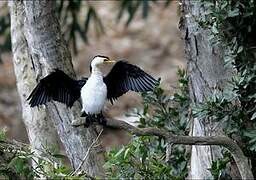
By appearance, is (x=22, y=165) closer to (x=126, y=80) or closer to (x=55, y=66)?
(x=126, y=80)

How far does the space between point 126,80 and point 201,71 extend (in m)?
0.57

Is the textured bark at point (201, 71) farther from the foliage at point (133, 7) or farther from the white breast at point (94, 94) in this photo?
the foliage at point (133, 7)

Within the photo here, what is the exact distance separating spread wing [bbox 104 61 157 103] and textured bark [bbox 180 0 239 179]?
454 millimetres

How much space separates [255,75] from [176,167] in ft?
3.75

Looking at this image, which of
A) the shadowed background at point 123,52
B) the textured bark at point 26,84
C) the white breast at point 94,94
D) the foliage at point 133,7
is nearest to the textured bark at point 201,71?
the white breast at point 94,94

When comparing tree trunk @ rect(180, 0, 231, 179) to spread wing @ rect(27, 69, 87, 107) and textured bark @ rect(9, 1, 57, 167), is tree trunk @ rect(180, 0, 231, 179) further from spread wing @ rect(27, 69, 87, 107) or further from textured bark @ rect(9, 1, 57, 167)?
textured bark @ rect(9, 1, 57, 167)

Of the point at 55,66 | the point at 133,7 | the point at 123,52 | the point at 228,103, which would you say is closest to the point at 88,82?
the point at 55,66

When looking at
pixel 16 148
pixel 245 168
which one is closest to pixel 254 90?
pixel 245 168

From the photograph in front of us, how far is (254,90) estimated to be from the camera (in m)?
4.75

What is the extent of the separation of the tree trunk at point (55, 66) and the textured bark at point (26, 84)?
381 millimetres

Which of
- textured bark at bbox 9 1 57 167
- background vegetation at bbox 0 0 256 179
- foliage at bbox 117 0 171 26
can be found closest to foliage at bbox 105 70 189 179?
background vegetation at bbox 0 0 256 179

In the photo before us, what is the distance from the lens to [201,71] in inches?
202

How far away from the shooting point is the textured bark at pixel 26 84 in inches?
220

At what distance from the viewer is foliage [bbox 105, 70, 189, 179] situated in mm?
4880
